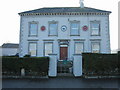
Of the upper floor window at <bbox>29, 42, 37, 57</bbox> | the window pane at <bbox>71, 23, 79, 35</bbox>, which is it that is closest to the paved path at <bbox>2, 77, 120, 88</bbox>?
the upper floor window at <bbox>29, 42, 37, 57</bbox>

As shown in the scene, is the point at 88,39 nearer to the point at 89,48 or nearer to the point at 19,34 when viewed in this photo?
the point at 89,48

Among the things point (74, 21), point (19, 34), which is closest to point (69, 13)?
point (74, 21)

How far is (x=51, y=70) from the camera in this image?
13164 millimetres

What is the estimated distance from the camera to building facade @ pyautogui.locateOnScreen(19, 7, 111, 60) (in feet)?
68.3

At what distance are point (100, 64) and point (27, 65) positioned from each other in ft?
21.7

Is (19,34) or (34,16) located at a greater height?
(34,16)

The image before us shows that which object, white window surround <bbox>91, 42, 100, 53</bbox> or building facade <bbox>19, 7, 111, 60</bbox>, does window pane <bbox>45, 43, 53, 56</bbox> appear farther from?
white window surround <bbox>91, 42, 100, 53</bbox>

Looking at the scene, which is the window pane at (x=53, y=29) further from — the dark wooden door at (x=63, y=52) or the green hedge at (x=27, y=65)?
the green hedge at (x=27, y=65)

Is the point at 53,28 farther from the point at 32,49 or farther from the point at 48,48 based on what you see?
the point at 32,49

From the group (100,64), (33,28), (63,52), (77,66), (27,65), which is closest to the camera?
(100,64)

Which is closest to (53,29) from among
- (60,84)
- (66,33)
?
(66,33)

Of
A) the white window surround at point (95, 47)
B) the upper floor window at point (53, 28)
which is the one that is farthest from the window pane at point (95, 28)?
the upper floor window at point (53, 28)

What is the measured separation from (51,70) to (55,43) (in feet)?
26.9

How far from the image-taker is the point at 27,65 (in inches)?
515
